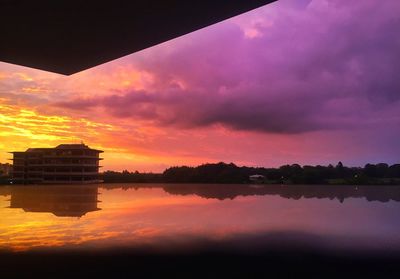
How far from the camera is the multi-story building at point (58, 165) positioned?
68.7 metres

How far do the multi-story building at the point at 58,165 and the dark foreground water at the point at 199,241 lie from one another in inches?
1606

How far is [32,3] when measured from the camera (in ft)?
32.3

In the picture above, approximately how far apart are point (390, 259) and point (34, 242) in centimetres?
1242

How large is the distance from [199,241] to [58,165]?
56240 millimetres

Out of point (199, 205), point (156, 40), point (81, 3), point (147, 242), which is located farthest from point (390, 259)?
point (199, 205)

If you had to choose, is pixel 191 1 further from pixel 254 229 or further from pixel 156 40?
pixel 254 229

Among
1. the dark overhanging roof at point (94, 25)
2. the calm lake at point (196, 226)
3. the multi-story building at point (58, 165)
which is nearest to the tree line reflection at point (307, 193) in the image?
the calm lake at point (196, 226)

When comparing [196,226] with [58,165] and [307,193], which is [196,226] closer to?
[307,193]

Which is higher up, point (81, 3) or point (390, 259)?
point (81, 3)

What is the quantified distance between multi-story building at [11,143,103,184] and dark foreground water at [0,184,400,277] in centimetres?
4079

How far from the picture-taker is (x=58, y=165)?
6906 centimetres

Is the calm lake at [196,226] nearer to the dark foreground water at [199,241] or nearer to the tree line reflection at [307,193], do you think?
the dark foreground water at [199,241]

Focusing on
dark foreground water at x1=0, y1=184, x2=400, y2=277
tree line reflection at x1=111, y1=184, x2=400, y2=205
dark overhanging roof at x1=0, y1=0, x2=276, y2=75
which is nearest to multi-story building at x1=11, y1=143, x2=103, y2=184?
tree line reflection at x1=111, y1=184, x2=400, y2=205

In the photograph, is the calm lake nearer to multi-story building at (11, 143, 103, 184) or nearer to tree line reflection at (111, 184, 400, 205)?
tree line reflection at (111, 184, 400, 205)
